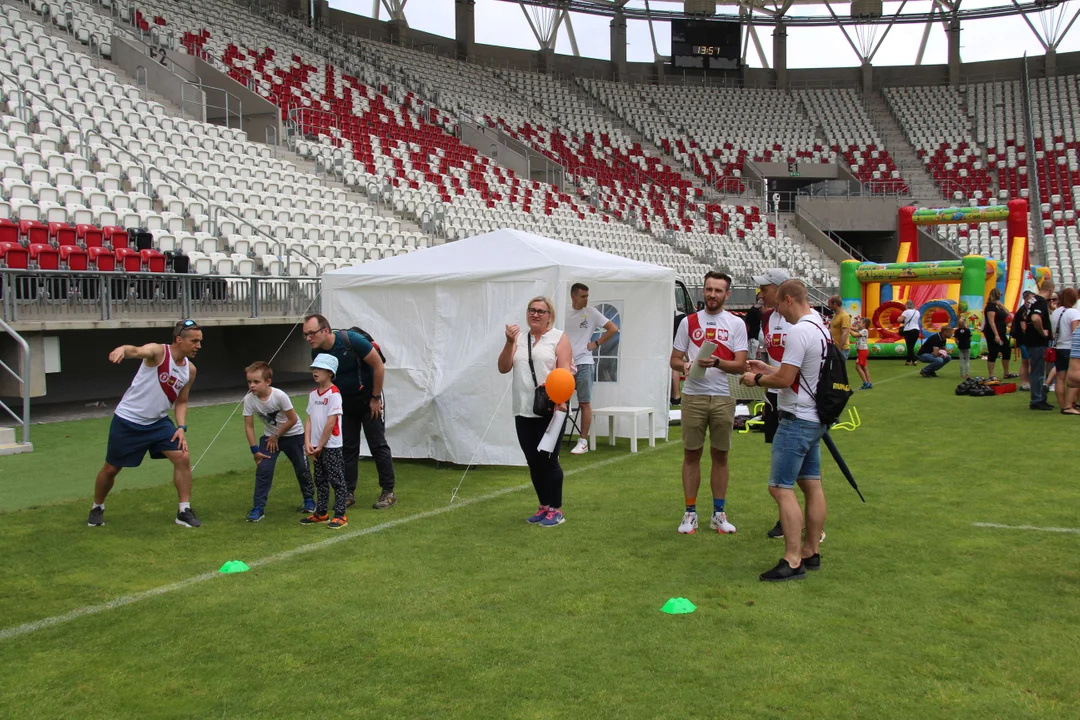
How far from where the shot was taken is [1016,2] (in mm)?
51250

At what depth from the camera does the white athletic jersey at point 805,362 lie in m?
5.46

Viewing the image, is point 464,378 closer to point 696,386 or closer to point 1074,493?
point 696,386

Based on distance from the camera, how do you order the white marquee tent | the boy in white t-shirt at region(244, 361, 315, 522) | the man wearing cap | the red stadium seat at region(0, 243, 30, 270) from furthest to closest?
the red stadium seat at region(0, 243, 30, 270) < the white marquee tent < the boy in white t-shirt at region(244, 361, 315, 522) < the man wearing cap

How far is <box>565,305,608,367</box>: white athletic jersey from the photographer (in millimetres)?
10242

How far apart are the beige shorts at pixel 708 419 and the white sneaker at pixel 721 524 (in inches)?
18.3

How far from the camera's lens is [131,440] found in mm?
6910

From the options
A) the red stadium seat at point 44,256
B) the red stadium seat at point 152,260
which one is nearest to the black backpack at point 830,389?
the red stadium seat at point 44,256

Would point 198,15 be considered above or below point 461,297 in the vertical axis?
above

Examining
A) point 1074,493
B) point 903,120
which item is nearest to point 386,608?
point 1074,493

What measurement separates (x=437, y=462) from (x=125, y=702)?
580cm

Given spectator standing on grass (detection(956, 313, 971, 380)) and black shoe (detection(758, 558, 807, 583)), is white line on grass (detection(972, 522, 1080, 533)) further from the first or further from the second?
spectator standing on grass (detection(956, 313, 971, 380))

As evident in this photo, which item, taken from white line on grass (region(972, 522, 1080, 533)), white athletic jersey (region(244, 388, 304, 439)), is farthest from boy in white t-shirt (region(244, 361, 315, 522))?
white line on grass (region(972, 522, 1080, 533))

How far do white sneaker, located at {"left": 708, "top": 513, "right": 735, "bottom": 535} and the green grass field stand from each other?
0.07 meters

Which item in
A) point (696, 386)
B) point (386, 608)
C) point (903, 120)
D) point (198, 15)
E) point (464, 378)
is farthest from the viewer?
point (903, 120)
